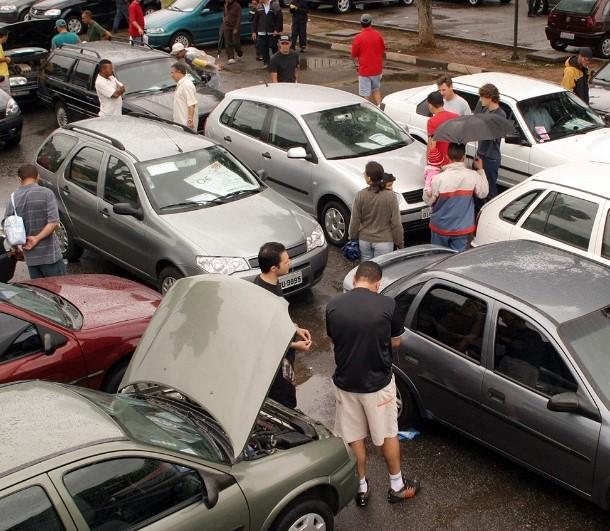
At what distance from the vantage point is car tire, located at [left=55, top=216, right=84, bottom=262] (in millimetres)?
9977

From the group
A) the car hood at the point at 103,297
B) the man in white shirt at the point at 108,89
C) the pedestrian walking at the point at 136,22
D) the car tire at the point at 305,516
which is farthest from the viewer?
the pedestrian walking at the point at 136,22

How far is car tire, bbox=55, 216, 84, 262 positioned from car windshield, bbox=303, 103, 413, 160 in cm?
310

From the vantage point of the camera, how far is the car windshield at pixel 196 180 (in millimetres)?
8930

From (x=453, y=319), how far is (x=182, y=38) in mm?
16698

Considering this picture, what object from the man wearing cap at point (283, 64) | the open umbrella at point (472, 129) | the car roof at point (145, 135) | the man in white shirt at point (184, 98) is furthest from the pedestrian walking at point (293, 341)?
the man wearing cap at point (283, 64)

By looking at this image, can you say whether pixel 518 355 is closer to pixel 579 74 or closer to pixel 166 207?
pixel 166 207

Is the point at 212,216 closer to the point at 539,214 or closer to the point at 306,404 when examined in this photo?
the point at 306,404

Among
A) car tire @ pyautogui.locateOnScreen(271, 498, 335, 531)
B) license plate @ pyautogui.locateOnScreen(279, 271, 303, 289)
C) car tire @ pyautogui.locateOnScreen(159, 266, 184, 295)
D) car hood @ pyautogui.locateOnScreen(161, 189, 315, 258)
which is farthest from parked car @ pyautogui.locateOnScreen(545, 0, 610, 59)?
car tire @ pyautogui.locateOnScreen(271, 498, 335, 531)

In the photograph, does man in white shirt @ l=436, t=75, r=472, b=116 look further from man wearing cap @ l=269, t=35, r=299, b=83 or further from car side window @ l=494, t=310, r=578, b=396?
car side window @ l=494, t=310, r=578, b=396

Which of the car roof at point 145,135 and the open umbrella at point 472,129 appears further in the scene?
the car roof at point 145,135

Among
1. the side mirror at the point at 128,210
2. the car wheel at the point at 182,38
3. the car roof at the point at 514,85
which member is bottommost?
the car wheel at the point at 182,38

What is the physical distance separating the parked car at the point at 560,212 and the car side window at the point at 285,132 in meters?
2.93

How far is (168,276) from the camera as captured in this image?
8.68m

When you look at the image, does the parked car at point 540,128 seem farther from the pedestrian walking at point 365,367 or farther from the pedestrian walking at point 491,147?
the pedestrian walking at point 365,367
